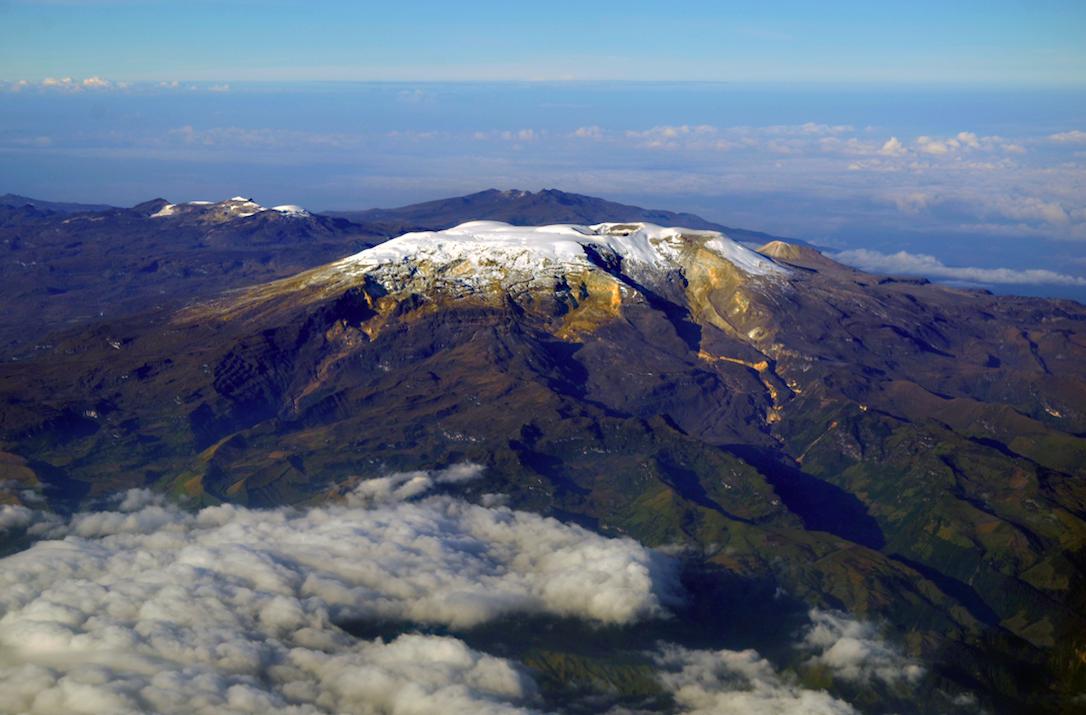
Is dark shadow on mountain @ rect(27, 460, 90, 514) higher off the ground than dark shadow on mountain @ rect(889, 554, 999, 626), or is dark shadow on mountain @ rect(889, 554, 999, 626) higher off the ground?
dark shadow on mountain @ rect(27, 460, 90, 514)

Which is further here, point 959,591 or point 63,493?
point 63,493

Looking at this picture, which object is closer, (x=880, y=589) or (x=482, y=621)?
(x=482, y=621)

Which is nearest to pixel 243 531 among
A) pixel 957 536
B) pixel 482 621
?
pixel 482 621

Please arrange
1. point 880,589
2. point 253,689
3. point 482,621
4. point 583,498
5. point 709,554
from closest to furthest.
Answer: point 253,689
point 482,621
point 880,589
point 709,554
point 583,498

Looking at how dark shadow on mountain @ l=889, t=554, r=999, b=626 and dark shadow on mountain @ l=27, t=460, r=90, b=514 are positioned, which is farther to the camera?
dark shadow on mountain @ l=27, t=460, r=90, b=514

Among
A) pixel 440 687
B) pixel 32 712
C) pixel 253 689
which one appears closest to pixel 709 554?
pixel 440 687

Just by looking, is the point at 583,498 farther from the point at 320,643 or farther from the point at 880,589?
the point at 320,643

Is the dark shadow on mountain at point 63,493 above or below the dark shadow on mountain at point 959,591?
above

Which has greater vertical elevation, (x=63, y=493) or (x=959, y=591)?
(x=63, y=493)

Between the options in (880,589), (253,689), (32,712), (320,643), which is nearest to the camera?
(32,712)

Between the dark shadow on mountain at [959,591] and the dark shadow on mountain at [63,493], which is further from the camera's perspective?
the dark shadow on mountain at [63,493]
